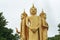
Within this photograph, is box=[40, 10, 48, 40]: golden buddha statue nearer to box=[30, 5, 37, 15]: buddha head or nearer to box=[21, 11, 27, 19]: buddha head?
box=[30, 5, 37, 15]: buddha head

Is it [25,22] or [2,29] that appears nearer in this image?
[25,22]

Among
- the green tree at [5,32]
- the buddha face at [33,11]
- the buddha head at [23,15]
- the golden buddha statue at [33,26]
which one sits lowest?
the golden buddha statue at [33,26]

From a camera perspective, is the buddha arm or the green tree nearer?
the buddha arm

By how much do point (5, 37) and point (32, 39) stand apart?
1955cm

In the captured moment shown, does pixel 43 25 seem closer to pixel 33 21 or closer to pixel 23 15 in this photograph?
pixel 33 21

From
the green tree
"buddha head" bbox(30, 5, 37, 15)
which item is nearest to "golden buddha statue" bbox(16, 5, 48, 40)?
"buddha head" bbox(30, 5, 37, 15)

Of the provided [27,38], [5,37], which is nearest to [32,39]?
[27,38]

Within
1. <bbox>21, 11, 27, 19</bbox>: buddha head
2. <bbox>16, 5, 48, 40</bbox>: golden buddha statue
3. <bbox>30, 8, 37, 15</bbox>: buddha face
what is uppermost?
<bbox>30, 8, 37, 15</bbox>: buddha face

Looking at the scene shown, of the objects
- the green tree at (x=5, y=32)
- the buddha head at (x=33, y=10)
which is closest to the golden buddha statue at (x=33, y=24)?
the buddha head at (x=33, y=10)

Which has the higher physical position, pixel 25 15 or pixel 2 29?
pixel 2 29

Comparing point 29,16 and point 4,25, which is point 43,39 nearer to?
point 29,16

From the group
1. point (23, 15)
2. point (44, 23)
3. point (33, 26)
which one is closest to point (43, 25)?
point (44, 23)

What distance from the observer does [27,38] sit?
1609 centimetres

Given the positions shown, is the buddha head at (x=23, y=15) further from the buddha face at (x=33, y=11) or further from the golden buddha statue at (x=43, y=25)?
the golden buddha statue at (x=43, y=25)
